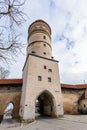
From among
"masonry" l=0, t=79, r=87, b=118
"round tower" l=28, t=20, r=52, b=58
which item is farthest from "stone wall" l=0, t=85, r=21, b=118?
"round tower" l=28, t=20, r=52, b=58

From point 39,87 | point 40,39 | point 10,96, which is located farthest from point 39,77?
point 40,39

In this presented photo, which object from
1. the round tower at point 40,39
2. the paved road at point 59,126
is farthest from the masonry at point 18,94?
the paved road at point 59,126

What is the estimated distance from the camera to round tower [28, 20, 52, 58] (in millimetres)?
20938

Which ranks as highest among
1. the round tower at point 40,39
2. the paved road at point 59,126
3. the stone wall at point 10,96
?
the round tower at point 40,39

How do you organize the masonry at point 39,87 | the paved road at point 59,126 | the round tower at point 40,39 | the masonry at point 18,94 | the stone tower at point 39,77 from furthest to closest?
the round tower at point 40,39 < the masonry at point 18,94 < the masonry at point 39,87 < the stone tower at point 39,77 < the paved road at point 59,126

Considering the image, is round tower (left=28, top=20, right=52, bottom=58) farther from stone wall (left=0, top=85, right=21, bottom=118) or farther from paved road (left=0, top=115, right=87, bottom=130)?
paved road (left=0, top=115, right=87, bottom=130)

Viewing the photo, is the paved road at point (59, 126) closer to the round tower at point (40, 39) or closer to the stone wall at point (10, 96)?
the stone wall at point (10, 96)

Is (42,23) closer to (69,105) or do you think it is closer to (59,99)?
(59,99)

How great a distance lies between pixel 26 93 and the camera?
613 inches

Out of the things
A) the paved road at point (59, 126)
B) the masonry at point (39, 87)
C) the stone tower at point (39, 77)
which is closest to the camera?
the paved road at point (59, 126)

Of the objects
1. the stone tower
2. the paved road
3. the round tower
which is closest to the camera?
the paved road

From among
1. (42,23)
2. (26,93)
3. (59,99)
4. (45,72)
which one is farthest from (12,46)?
(42,23)

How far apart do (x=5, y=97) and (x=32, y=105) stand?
5777mm

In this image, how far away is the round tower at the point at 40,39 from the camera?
20.9m
